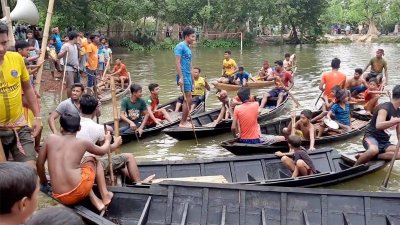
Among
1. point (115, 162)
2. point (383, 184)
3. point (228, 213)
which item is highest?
point (115, 162)

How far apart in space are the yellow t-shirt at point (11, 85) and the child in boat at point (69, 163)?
0.46 m

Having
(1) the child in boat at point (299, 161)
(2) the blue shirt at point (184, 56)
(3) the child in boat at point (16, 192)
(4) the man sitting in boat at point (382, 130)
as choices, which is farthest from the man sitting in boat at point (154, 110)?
(3) the child in boat at point (16, 192)

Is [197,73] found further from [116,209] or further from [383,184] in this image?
[116,209]

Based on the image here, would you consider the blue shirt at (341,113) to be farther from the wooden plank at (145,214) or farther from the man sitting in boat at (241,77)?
the man sitting in boat at (241,77)

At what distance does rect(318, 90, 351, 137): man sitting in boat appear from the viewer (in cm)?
931

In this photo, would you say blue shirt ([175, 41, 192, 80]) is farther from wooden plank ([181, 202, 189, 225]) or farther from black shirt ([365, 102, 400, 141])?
A: wooden plank ([181, 202, 189, 225])

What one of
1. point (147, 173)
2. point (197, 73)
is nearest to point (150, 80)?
point (197, 73)

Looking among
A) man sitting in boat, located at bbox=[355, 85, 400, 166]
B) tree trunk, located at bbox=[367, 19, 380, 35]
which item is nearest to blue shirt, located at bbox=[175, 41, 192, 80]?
man sitting in boat, located at bbox=[355, 85, 400, 166]

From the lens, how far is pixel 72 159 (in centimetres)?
480

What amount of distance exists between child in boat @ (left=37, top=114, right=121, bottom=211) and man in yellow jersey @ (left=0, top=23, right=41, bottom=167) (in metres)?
0.21

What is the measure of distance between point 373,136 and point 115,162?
418 cm

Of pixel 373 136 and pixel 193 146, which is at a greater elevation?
pixel 373 136

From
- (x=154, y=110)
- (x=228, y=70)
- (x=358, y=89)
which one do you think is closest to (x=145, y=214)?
(x=154, y=110)

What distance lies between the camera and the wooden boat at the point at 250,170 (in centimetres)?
680
